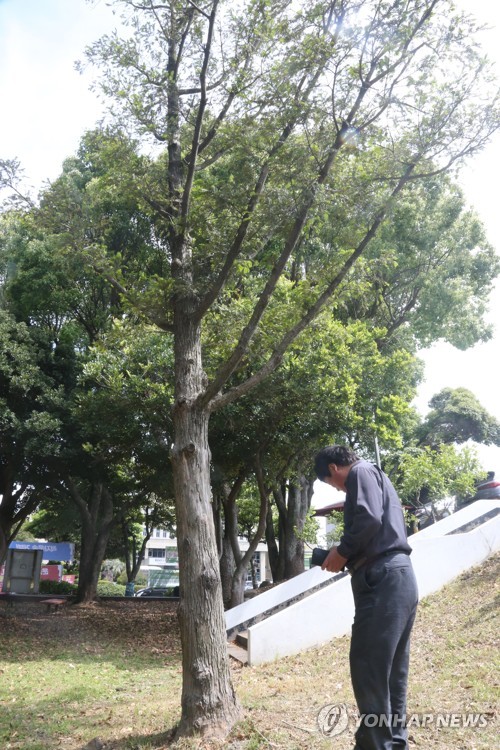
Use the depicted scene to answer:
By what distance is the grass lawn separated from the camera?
15.5 feet

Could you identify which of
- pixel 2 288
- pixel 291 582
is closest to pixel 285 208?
pixel 291 582

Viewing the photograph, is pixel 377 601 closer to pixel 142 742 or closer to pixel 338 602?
pixel 142 742

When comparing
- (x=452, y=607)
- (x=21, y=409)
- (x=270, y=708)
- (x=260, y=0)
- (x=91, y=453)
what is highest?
(x=260, y=0)

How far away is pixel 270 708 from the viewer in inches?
213

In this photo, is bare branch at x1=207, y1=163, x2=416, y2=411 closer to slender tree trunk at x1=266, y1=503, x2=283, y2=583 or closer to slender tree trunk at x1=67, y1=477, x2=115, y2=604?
slender tree trunk at x1=266, y1=503, x2=283, y2=583

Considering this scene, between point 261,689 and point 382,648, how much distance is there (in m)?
3.85

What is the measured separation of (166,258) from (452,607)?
8995 mm

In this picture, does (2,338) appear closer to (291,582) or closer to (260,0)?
(291,582)

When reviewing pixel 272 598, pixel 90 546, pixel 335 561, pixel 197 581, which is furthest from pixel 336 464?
pixel 90 546

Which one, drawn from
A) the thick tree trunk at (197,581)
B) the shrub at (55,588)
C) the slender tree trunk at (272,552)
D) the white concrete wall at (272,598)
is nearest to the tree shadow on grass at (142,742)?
the thick tree trunk at (197,581)

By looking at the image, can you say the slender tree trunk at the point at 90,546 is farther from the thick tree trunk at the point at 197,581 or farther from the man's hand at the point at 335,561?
the man's hand at the point at 335,561

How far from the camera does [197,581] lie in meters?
5.27

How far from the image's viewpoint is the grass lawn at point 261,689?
4.71 m

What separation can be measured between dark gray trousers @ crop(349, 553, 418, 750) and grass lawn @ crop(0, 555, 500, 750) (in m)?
1.36
